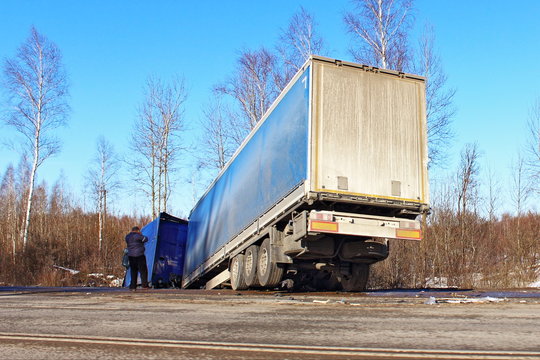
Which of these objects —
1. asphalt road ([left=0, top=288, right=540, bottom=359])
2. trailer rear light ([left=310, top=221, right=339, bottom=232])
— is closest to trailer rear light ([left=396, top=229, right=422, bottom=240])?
trailer rear light ([left=310, top=221, right=339, bottom=232])

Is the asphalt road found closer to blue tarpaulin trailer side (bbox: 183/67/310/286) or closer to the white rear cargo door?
A: the white rear cargo door

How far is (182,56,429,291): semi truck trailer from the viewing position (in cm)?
927

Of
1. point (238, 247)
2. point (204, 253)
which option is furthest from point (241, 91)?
point (238, 247)

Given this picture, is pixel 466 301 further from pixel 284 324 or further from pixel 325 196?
pixel 284 324

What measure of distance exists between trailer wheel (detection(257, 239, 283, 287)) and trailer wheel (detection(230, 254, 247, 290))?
1.13 m

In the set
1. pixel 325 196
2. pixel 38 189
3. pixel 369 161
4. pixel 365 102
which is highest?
pixel 38 189

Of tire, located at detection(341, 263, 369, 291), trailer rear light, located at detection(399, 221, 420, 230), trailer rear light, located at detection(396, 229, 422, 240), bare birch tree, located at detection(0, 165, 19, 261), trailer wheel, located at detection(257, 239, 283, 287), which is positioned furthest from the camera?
bare birch tree, located at detection(0, 165, 19, 261)

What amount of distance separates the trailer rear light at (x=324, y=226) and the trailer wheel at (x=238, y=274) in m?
3.85

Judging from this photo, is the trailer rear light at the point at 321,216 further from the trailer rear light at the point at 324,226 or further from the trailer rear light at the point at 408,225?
the trailer rear light at the point at 408,225

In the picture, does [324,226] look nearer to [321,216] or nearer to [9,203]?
[321,216]

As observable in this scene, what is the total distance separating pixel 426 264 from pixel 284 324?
15.1 m

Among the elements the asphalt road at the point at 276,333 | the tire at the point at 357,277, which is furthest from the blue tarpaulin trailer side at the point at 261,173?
the asphalt road at the point at 276,333

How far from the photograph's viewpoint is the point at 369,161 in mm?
9578

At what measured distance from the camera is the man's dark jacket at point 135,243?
45.2 feet
